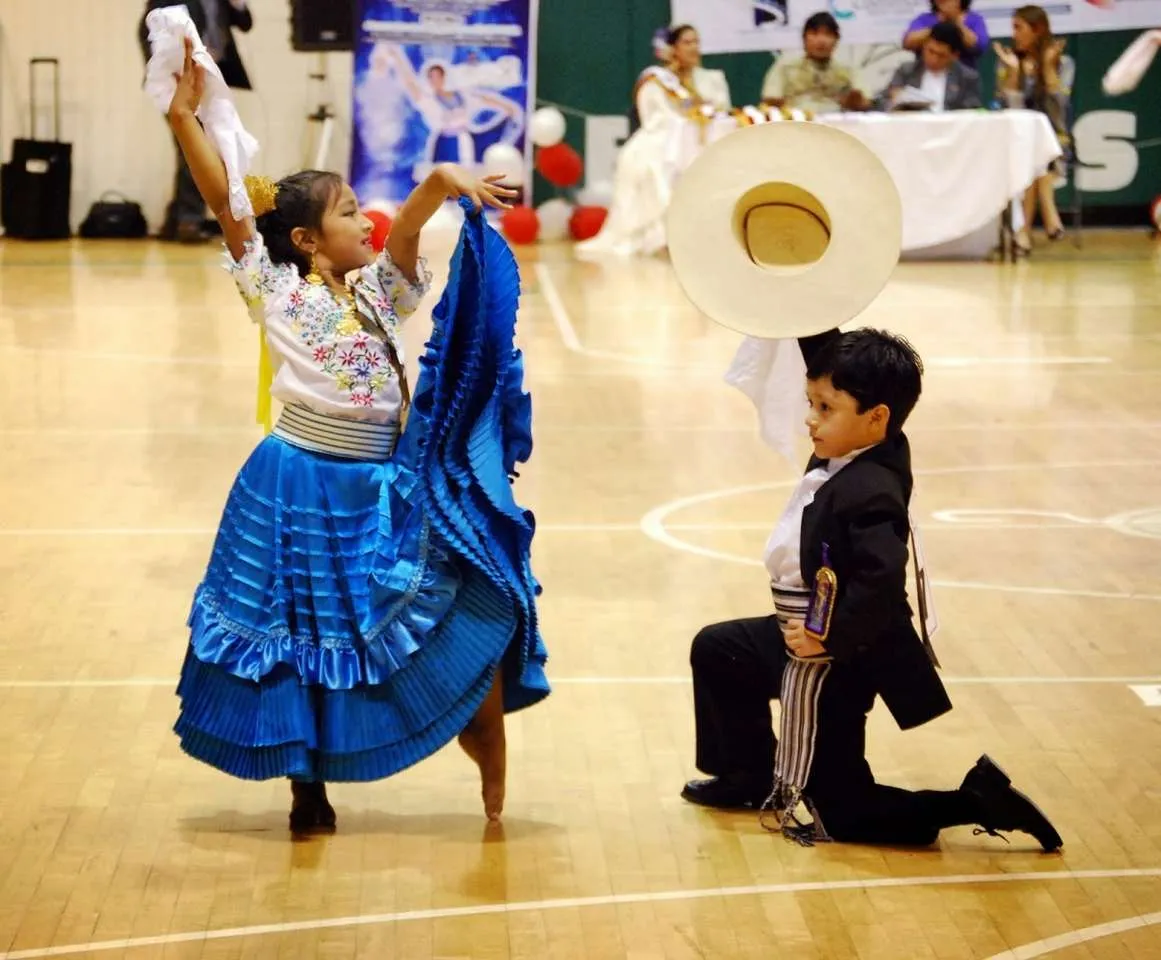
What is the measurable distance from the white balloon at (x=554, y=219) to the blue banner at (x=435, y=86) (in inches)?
18.6

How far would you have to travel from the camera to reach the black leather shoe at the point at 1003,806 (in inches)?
152

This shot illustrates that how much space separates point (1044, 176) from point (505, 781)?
12.1 metres

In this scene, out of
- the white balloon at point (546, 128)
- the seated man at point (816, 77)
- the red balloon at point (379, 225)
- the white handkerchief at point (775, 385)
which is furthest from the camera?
the white balloon at point (546, 128)

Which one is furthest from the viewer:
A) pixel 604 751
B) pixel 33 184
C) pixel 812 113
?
pixel 33 184

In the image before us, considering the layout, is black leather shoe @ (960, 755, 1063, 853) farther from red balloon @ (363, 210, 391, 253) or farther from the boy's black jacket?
red balloon @ (363, 210, 391, 253)

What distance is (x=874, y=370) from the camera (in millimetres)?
3760

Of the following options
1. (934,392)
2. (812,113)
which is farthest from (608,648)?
(812,113)

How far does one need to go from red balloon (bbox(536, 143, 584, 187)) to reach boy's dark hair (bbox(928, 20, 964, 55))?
3.38m

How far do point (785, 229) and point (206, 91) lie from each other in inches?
46.7

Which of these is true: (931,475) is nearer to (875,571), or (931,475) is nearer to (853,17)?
(875,571)

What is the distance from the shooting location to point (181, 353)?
10.4 m

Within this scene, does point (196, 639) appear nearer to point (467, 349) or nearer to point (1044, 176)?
point (467, 349)

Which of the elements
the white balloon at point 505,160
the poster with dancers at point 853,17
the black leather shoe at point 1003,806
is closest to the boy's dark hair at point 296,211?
the black leather shoe at point 1003,806

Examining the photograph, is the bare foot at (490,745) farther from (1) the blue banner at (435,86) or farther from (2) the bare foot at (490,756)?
(1) the blue banner at (435,86)
